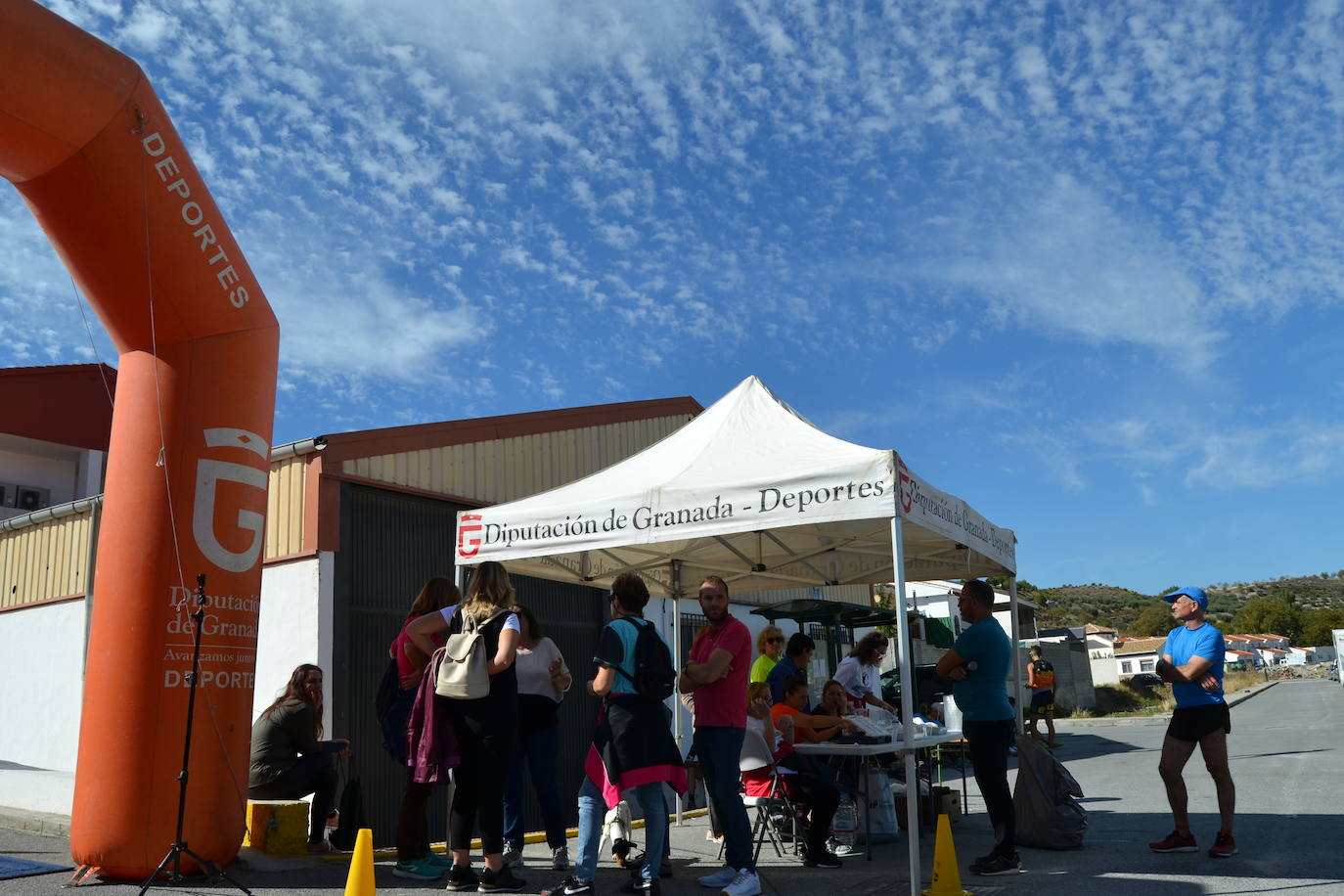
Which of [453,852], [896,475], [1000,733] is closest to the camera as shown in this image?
[453,852]

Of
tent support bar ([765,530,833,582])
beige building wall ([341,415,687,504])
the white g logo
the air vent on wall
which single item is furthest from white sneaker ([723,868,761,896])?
the air vent on wall

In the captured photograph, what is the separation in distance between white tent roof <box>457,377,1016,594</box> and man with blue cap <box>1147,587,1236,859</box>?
156 centimetres

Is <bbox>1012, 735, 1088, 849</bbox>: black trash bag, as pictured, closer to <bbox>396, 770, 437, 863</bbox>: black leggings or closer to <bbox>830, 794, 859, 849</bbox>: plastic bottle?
<bbox>830, 794, 859, 849</bbox>: plastic bottle

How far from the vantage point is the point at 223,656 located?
6.36m

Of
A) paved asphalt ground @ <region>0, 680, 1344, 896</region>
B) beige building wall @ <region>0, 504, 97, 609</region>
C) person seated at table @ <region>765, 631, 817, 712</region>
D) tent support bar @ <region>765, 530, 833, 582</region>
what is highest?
beige building wall @ <region>0, 504, 97, 609</region>

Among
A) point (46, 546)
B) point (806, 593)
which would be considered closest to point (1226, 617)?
point (806, 593)

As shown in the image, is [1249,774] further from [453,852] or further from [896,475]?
[453,852]

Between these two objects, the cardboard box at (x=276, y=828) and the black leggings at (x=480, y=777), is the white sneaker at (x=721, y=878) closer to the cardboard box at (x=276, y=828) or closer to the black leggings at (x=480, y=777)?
the black leggings at (x=480, y=777)

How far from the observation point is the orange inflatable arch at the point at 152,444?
19.2 feet

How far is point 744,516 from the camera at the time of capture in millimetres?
6816

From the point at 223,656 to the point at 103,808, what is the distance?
1.01m

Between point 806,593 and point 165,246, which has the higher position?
point 165,246

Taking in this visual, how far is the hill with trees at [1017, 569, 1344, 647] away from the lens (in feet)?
342

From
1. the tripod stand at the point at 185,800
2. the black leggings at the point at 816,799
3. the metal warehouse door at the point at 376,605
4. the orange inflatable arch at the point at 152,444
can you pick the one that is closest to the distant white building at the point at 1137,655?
the metal warehouse door at the point at 376,605
